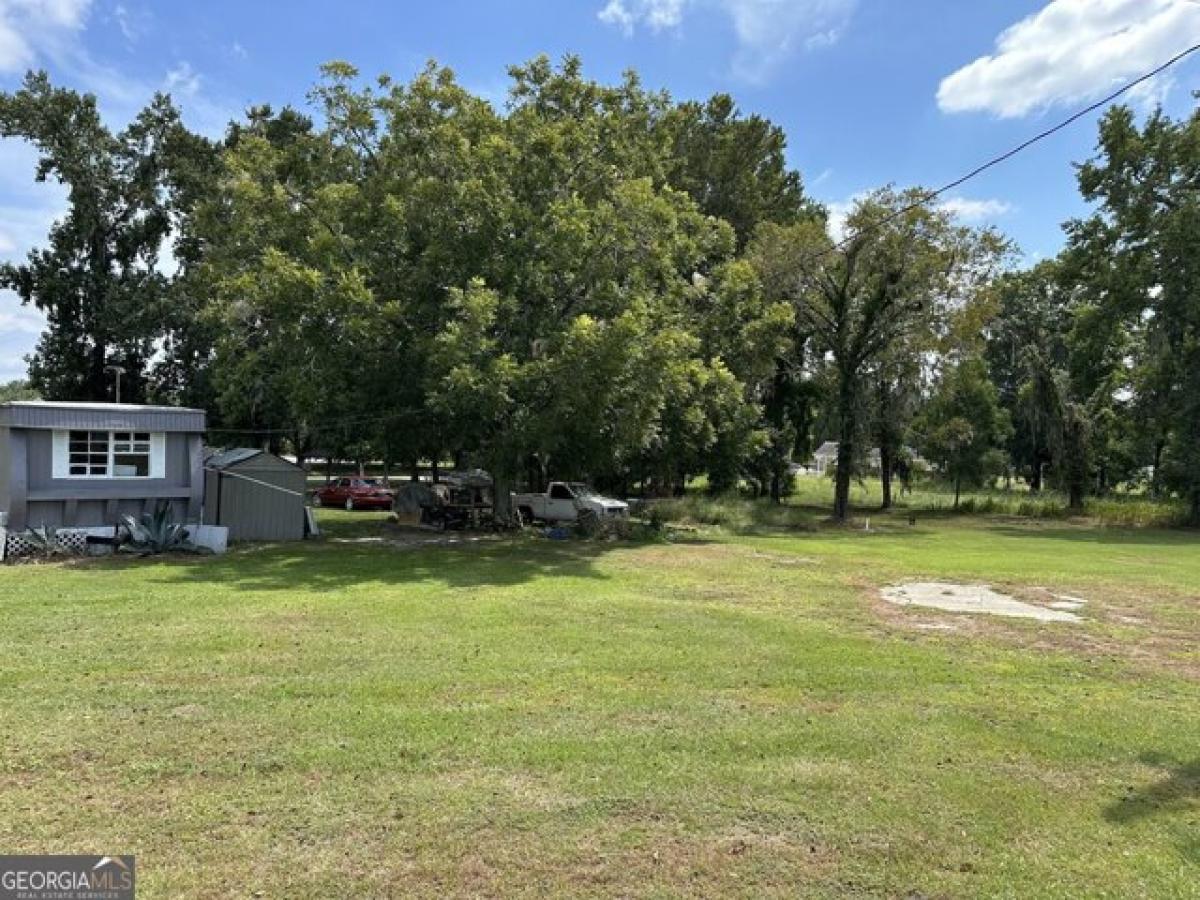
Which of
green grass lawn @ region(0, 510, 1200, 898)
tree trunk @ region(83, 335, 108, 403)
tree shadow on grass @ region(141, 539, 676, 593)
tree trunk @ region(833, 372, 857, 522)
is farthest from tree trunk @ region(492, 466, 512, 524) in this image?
tree trunk @ region(83, 335, 108, 403)

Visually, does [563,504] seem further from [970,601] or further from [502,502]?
[970,601]

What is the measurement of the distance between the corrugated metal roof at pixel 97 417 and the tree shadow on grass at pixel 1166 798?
1893 cm

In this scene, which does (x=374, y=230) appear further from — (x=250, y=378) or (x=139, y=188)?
(x=139, y=188)

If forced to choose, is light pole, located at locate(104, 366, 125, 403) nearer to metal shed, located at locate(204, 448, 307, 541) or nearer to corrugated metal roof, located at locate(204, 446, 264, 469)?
corrugated metal roof, located at locate(204, 446, 264, 469)

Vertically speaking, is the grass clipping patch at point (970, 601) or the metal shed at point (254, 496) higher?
the metal shed at point (254, 496)

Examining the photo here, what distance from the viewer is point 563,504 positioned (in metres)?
25.7

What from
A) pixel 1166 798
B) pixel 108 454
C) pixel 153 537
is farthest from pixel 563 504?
pixel 1166 798

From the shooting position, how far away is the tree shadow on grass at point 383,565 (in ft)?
44.5

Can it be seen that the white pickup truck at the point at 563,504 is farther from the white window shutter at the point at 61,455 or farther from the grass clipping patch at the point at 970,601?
the white window shutter at the point at 61,455

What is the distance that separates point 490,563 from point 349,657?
8.41 m

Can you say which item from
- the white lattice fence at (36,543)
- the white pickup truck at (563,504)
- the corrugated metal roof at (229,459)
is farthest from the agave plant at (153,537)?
the white pickup truck at (563,504)

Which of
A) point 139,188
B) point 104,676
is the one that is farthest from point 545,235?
point 139,188

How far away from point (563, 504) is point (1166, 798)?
2127 centimetres

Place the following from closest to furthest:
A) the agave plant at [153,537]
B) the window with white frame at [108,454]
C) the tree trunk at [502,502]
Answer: the agave plant at [153,537] → the window with white frame at [108,454] → the tree trunk at [502,502]
